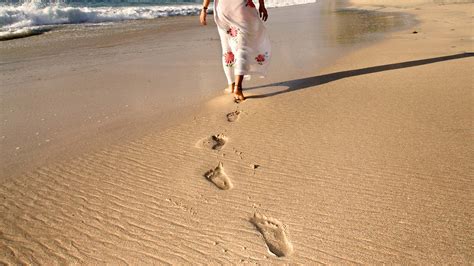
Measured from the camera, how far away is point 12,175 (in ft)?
8.63

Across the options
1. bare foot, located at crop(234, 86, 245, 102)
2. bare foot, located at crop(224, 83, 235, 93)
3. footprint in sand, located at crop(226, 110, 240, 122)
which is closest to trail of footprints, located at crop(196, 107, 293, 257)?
footprint in sand, located at crop(226, 110, 240, 122)

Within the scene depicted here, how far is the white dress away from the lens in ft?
12.7

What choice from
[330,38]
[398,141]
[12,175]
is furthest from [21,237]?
[330,38]

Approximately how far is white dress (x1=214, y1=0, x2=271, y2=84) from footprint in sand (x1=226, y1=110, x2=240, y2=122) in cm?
62

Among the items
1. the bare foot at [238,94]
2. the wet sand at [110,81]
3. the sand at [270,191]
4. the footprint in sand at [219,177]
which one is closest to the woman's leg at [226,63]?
the wet sand at [110,81]

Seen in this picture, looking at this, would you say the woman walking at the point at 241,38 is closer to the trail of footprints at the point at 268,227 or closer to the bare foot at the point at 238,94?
the bare foot at the point at 238,94

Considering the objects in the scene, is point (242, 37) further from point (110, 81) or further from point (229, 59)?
point (110, 81)

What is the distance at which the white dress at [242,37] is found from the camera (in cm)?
386

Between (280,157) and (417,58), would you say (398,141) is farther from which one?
(417,58)

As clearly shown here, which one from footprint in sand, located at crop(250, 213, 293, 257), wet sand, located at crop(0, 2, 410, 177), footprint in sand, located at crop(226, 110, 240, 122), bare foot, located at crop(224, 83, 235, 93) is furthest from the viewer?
bare foot, located at crop(224, 83, 235, 93)

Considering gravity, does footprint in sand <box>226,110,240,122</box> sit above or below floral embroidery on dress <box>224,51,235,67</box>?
below

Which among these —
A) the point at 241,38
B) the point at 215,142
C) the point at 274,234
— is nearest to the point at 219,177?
the point at 215,142

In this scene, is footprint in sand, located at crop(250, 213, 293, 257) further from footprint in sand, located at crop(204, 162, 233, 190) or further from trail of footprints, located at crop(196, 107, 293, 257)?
footprint in sand, located at crop(204, 162, 233, 190)

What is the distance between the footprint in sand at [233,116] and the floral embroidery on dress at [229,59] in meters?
0.83
